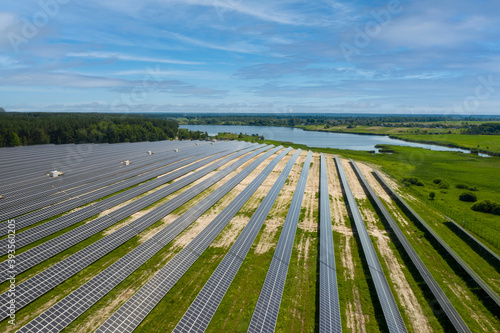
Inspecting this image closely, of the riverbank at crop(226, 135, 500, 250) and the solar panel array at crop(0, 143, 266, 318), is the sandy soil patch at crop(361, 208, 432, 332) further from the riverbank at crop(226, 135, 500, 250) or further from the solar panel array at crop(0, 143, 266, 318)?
the solar panel array at crop(0, 143, 266, 318)

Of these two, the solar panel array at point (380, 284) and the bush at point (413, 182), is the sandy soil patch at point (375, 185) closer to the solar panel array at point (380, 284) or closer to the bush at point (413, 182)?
the bush at point (413, 182)

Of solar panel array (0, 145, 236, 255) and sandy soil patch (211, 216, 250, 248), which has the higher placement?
solar panel array (0, 145, 236, 255)

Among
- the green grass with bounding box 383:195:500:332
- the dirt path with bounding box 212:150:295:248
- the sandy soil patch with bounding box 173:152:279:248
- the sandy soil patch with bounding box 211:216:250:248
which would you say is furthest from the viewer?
the dirt path with bounding box 212:150:295:248

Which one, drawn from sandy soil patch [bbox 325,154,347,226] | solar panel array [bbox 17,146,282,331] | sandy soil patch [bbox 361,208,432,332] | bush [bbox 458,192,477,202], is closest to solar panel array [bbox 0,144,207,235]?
solar panel array [bbox 17,146,282,331]

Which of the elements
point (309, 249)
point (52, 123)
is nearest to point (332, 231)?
point (309, 249)

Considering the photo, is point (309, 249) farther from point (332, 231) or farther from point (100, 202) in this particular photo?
point (100, 202)

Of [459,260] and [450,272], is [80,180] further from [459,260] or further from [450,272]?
[459,260]
